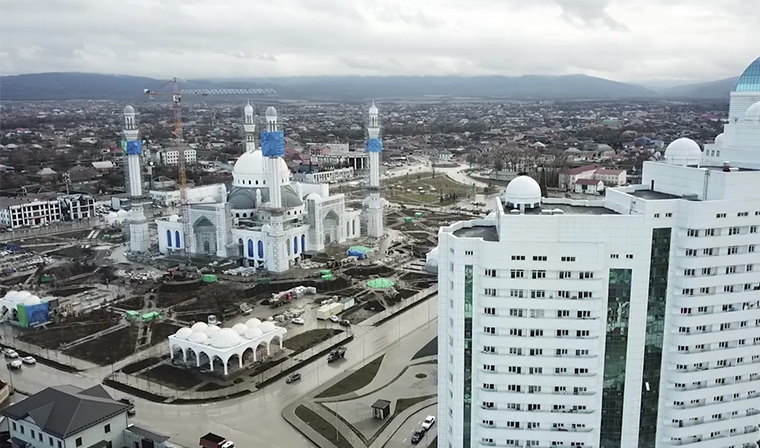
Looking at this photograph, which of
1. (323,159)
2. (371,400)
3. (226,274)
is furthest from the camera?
(323,159)

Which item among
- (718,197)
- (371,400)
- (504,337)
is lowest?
(371,400)

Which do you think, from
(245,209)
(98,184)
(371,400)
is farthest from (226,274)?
(98,184)

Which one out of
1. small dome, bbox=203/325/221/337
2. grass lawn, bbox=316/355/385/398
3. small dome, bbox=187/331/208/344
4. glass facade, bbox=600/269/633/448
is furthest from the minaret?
glass facade, bbox=600/269/633/448

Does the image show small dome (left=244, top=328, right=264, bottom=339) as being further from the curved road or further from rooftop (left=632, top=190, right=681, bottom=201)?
rooftop (left=632, top=190, right=681, bottom=201)

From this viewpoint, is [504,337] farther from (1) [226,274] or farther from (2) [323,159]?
(2) [323,159]

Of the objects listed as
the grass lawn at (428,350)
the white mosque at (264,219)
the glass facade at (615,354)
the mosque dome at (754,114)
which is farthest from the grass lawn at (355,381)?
the mosque dome at (754,114)

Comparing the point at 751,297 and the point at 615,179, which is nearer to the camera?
the point at 751,297
